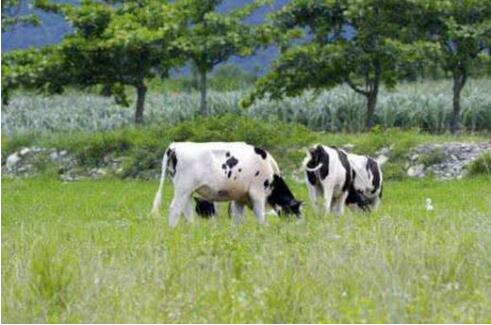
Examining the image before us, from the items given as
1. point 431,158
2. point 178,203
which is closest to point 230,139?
point 431,158

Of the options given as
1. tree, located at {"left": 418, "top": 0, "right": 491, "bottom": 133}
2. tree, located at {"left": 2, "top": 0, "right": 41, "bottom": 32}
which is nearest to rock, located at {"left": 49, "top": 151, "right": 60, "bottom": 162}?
tree, located at {"left": 2, "top": 0, "right": 41, "bottom": 32}

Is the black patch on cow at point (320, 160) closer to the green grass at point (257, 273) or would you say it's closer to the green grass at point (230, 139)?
the green grass at point (257, 273)

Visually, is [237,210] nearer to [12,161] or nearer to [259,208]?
[259,208]

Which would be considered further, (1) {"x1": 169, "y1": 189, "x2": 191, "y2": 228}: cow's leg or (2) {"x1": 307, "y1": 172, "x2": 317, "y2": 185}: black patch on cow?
(2) {"x1": 307, "y1": 172, "x2": 317, "y2": 185}: black patch on cow

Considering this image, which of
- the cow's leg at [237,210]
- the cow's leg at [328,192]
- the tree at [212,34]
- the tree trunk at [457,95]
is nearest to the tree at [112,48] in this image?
the tree at [212,34]

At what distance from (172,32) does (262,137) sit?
13.4 ft

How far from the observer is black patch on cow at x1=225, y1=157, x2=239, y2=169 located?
15523 mm

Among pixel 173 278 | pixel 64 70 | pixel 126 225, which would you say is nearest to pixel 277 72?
pixel 64 70

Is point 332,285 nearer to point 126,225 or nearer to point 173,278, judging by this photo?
point 173,278

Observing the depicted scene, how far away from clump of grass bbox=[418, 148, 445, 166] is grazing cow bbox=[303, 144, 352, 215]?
7526 millimetres

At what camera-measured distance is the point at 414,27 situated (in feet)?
97.7

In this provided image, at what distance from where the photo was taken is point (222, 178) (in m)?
15.4

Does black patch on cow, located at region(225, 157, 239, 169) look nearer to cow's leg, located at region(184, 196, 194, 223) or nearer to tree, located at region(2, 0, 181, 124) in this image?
cow's leg, located at region(184, 196, 194, 223)

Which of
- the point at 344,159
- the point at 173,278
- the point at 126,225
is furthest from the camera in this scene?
the point at 344,159
